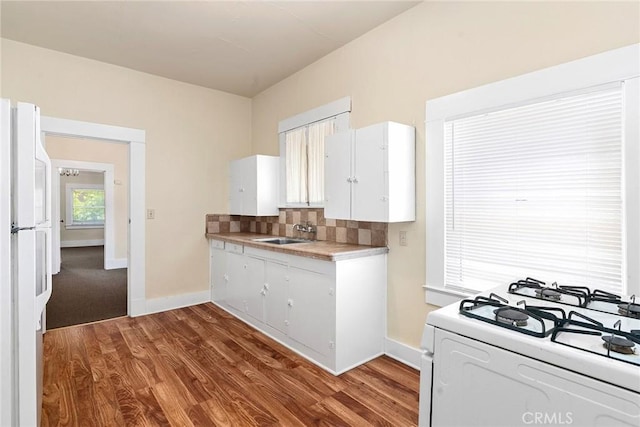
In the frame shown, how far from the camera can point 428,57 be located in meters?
2.40

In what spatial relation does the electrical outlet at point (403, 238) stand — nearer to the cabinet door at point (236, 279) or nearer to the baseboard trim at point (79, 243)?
the cabinet door at point (236, 279)

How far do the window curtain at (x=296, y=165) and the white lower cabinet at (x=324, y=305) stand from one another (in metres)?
0.82

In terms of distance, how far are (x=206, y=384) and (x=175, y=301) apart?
1960 millimetres

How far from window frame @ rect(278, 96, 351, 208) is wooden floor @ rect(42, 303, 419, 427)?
1.54 metres

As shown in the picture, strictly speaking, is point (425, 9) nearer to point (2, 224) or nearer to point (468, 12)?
point (468, 12)

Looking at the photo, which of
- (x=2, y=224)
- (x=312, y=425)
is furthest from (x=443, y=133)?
(x=2, y=224)

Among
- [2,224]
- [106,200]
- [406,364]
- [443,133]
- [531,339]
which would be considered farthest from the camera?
[106,200]

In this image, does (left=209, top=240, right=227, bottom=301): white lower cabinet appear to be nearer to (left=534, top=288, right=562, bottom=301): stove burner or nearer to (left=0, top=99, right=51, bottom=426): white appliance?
(left=0, top=99, right=51, bottom=426): white appliance

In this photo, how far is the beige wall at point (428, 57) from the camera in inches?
68.1

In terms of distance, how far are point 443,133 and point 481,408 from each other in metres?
1.78

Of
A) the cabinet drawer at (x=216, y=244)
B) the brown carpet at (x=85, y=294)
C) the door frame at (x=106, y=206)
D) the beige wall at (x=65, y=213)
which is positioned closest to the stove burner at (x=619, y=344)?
the cabinet drawer at (x=216, y=244)

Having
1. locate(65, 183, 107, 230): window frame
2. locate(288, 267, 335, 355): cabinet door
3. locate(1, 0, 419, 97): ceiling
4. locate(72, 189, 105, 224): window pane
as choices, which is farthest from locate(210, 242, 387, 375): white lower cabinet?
locate(72, 189, 105, 224): window pane

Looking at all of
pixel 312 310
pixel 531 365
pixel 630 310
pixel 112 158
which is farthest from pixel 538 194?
pixel 112 158

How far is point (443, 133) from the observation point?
2.31m
